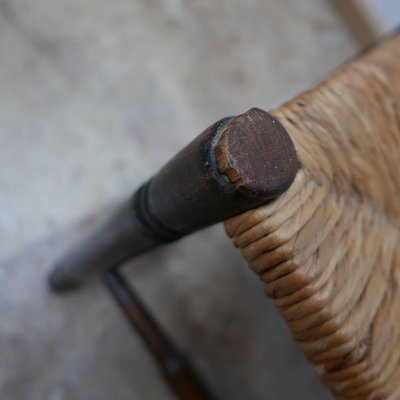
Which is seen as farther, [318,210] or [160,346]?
[160,346]

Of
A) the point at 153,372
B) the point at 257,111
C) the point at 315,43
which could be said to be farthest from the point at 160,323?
the point at 315,43

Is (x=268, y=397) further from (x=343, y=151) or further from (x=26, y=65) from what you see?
(x=26, y=65)

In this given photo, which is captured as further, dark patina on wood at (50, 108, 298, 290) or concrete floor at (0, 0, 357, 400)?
concrete floor at (0, 0, 357, 400)

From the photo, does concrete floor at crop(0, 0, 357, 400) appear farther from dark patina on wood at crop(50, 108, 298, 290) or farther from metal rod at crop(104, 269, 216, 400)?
dark patina on wood at crop(50, 108, 298, 290)

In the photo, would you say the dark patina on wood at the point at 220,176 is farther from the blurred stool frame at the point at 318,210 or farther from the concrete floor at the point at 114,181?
the concrete floor at the point at 114,181

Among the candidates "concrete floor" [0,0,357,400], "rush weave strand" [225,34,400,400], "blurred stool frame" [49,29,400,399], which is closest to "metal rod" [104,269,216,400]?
"concrete floor" [0,0,357,400]

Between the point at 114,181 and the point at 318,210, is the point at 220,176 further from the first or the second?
the point at 114,181

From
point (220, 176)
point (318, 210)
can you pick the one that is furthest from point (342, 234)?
point (220, 176)
